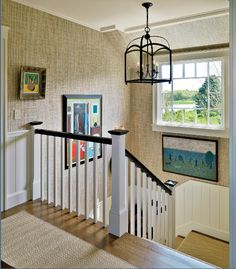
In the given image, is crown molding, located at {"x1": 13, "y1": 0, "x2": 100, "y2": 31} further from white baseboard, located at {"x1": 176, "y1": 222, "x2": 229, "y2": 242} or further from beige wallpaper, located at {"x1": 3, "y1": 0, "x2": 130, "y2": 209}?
white baseboard, located at {"x1": 176, "y1": 222, "x2": 229, "y2": 242}

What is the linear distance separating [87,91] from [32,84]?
3.91 feet

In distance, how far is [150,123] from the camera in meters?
5.82

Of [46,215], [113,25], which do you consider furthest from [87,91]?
[46,215]

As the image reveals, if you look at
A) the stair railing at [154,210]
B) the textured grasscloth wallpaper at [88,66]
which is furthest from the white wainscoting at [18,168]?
the stair railing at [154,210]

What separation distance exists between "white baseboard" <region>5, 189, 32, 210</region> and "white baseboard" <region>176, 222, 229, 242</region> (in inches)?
133

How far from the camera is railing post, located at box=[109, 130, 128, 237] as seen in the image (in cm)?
263

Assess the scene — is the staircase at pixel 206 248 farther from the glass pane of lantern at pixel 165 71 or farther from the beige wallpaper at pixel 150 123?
the glass pane of lantern at pixel 165 71

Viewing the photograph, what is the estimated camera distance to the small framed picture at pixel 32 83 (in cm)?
338

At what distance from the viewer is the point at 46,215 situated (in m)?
3.04

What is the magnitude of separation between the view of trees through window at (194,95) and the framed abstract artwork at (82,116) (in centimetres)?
166

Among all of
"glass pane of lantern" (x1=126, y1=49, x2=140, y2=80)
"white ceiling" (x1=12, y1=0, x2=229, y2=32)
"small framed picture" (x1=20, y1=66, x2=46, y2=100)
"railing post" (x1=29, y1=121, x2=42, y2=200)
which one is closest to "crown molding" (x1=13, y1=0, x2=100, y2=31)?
"white ceiling" (x1=12, y1=0, x2=229, y2=32)

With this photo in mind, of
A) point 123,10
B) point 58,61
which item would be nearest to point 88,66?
point 58,61

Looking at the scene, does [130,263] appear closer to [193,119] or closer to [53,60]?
[53,60]

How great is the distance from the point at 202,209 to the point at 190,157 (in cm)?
107
